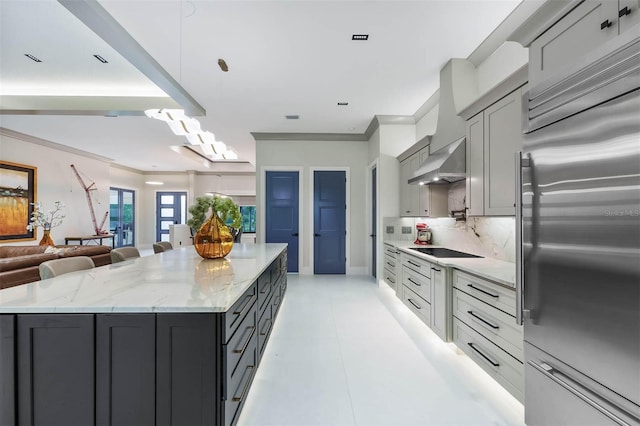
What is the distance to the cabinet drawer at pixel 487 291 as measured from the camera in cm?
176

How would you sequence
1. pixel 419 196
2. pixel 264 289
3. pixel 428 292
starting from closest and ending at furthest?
pixel 264 289 → pixel 428 292 → pixel 419 196

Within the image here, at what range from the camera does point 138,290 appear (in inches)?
56.1

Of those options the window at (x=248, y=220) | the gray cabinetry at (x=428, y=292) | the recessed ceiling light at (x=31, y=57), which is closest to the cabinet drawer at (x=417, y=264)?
the gray cabinetry at (x=428, y=292)

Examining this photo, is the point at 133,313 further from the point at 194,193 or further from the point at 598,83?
the point at 194,193

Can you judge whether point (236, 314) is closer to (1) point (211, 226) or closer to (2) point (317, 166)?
(1) point (211, 226)

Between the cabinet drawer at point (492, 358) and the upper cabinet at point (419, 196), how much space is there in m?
1.62

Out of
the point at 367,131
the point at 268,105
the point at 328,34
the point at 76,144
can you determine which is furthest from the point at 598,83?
the point at 76,144

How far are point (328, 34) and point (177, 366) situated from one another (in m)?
2.92

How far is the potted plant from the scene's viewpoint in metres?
2.33

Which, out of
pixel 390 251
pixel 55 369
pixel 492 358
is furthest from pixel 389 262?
pixel 55 369

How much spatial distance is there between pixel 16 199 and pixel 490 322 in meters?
8.49

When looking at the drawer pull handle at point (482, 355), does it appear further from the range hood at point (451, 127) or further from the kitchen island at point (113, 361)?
the kitchen island at point (113, 361)

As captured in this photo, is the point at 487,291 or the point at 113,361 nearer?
the point at 113,361

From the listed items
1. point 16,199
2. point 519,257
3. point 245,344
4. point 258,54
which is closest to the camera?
point 519,257
